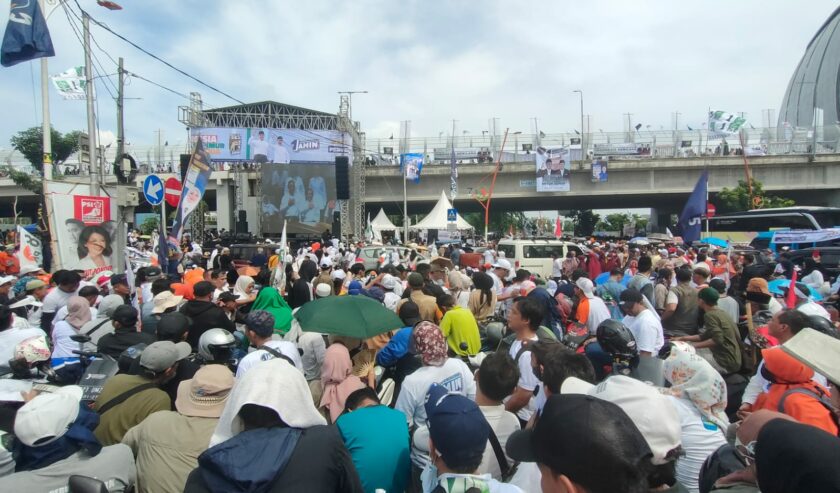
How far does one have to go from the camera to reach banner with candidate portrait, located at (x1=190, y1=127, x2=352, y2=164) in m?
39.7

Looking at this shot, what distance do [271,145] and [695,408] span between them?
135 feet

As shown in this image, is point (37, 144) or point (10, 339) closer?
point (10, 339)

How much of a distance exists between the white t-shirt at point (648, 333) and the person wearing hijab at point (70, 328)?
230 inches

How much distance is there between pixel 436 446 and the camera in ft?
7.29

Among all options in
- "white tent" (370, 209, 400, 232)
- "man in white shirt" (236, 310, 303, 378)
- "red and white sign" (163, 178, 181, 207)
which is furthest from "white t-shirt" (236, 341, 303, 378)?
"white tent" (370, 209, 400, 232)

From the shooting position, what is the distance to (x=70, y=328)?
5137mm

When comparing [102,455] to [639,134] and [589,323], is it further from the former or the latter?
[639,134]

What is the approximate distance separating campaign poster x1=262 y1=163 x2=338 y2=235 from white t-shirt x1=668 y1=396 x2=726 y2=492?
3199 cm

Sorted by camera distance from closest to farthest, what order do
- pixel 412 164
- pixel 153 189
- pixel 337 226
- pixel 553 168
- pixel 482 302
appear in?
pixel 482 302 → pixel 153 189 → pixel 337 226 → pixel 412 164 → pixel 553 168

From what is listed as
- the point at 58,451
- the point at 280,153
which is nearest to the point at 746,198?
the point at 280,153

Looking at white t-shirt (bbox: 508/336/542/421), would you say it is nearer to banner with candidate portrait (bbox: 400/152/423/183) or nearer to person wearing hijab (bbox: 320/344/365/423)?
person wearing hijab (bbox: 320/344/365/423)

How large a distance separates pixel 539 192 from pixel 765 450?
3670cm

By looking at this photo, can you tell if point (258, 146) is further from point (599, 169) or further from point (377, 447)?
point (377, 447)

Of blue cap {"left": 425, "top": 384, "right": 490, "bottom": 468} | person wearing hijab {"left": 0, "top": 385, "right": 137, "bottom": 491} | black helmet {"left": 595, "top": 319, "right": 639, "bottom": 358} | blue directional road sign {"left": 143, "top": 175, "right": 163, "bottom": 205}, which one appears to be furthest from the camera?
blue directional road sign {"left": 143, "top": 175, "right": 163, "bottom": 205}
